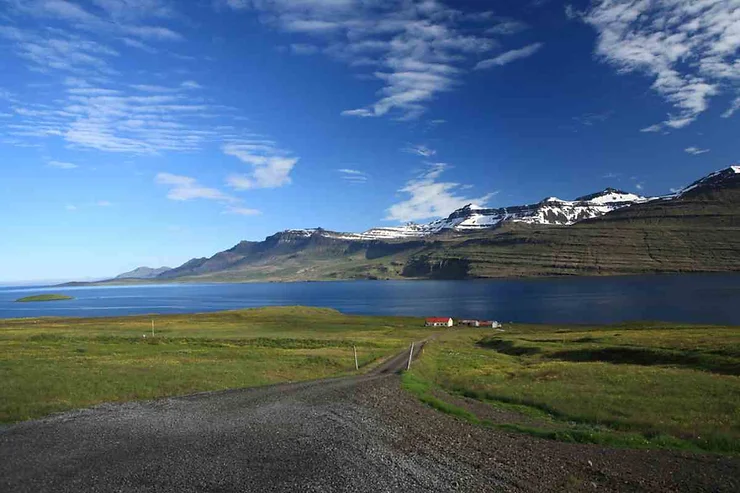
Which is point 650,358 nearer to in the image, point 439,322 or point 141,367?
point 141,367

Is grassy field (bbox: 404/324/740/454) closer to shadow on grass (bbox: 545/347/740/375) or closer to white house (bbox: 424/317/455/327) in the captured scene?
shadow on grass (bbox: 545/347/740/375)

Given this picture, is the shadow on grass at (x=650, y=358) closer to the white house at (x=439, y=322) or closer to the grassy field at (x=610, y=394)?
the grassy field at (x=610, y=394)

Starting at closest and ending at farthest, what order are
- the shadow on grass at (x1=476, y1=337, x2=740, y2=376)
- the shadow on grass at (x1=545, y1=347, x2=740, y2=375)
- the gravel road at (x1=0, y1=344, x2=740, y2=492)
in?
the gravel road at (x1=0, y1=344, x2=740, y2=492) → the shadow on grass at (x1=545, y1=347, x2=740, y2=375) → the shadow on grass at (x1=476, y1=337, x2=740, y2=376)

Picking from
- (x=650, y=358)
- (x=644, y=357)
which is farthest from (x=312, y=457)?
(x=644, y=357)

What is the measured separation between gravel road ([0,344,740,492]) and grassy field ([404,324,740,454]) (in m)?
3.53

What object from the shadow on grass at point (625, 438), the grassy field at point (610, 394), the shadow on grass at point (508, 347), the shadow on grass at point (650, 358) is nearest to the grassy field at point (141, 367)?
the grassy field at point (610, 394)

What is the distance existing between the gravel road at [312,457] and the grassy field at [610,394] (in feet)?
11.6

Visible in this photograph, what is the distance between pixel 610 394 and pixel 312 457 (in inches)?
956

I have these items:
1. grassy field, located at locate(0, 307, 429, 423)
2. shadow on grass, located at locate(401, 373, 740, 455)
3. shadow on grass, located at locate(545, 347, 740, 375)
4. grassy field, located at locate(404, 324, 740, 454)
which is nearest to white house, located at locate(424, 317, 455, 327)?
grassy field, located at locate(0, 307, 429, 423)

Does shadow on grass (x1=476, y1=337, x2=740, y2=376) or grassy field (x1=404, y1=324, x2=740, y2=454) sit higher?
grassy field (x1=404, y1=324, x2=740, y2=454)

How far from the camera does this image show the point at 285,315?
149625mm

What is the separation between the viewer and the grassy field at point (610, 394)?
76.6ft

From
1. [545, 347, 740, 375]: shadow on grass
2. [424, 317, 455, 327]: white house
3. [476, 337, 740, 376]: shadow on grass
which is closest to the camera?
[545, 347, 740, 375]: shadow on grass

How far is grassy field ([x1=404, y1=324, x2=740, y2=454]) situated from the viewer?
23344mm
